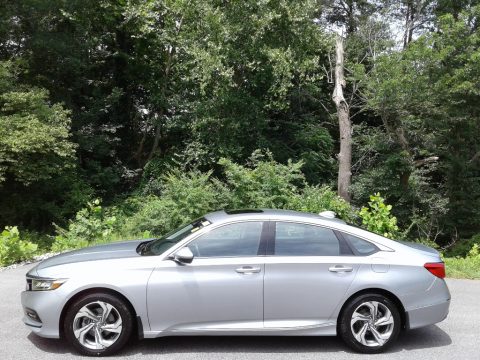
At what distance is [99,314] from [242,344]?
1.55 m

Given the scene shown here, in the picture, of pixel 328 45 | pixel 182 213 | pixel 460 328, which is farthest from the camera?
pixel 328 45

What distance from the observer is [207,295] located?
4.72 meters

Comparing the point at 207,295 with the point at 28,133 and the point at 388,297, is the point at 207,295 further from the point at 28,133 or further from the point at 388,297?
the point at 28,133

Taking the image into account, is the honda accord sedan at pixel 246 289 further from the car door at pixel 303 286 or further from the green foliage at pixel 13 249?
the green foliage at pixel 13 249

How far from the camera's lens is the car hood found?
5027mm

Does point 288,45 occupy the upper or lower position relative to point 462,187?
upper

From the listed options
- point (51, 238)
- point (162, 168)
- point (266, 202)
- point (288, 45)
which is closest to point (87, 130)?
point (162, 168)

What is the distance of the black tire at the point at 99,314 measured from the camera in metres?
4.62

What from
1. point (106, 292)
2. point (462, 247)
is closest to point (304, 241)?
point (106, 292)

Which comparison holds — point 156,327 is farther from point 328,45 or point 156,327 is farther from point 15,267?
point 328,45

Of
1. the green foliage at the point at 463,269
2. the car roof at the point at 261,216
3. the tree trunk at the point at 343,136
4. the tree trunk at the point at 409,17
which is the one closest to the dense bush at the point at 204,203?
the green foliage at the point at 463,269

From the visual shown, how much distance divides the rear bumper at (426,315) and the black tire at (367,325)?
0.12 meters

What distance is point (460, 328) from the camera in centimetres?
567

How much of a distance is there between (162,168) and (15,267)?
32.6 ft
